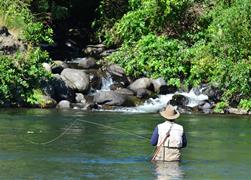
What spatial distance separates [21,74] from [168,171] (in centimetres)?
2073

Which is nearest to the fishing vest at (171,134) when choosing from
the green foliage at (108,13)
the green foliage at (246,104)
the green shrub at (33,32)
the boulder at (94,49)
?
the green foliage at (246,104)

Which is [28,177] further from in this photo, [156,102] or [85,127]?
[156,102]

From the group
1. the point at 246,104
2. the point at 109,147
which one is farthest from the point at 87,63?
the point at 109,147

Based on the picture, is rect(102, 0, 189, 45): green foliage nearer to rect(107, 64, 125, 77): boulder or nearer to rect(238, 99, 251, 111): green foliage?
rect(107, 64, 125, 77): boulder

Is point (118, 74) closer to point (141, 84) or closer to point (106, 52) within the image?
point (141, 84)

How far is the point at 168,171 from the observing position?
1719cm

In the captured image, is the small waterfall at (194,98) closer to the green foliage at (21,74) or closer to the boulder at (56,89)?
the boulder at (56,89)

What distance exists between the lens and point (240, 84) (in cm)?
3525

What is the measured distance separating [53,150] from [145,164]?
353 cm

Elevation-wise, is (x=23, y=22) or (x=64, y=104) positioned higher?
(x=23, y=22)

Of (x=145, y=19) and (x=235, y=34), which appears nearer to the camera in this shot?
(x=235, y=34)

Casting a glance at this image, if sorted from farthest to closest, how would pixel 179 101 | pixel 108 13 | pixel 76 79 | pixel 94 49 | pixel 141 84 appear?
pixel 94 49, pixel 108 13, pixel 141 84, pixel 76 79, pixel 179 101

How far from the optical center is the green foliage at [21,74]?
35.9 m

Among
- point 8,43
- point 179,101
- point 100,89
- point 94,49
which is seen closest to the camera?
point 179,101
